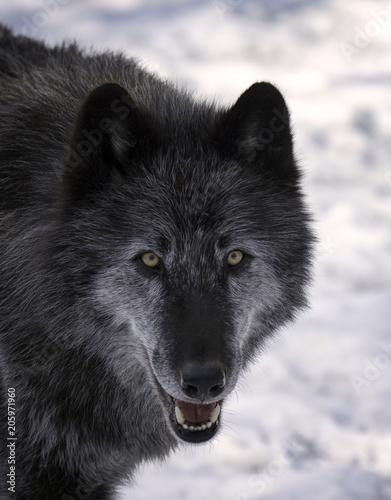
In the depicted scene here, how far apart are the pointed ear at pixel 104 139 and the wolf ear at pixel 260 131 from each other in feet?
1.21

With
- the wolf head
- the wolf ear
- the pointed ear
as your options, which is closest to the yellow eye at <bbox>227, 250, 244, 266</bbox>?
the wolf head

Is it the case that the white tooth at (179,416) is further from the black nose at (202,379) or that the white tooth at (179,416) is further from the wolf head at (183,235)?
the black nose at (202,379)

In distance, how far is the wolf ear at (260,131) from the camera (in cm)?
354

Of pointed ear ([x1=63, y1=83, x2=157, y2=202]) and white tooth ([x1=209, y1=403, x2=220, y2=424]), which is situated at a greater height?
pointed ear ([x1=63, y1=83, x2=157, y2=202])

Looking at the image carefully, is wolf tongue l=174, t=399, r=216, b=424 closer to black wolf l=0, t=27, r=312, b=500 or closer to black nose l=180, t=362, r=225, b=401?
black wolf l=0, t=27, r=312, b=500

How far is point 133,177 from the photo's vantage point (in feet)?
11.5

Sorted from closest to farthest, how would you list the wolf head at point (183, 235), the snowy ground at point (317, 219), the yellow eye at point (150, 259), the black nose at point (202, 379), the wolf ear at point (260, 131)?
the black nose at point (202, 379) < the wolf head at point (183, 235) < the yellow eye at point (150, 259) < the wolf ear at point (260, 131) < the snowy ground at point (317, 219)

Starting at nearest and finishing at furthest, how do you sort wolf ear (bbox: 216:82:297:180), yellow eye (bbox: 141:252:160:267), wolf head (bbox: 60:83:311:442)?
wolf head (bbox: 60:83:311:442) → yellow eye (bbox: 141:252:160:267) → wolf ear (bbox: 216:82:297:180)

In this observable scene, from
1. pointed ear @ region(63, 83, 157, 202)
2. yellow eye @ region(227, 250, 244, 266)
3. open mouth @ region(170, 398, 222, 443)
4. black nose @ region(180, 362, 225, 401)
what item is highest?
pointed ear @ region(63, 83, 157, 202)

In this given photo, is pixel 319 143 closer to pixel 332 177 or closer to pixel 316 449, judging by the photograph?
pixel 332 177

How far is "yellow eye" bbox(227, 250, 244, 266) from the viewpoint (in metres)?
3.45

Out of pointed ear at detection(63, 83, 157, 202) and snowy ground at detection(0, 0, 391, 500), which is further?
snowy ground at detection(0, 0, 391, 500)

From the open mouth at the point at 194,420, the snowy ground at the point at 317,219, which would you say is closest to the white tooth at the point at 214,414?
the open mouth at the point at 194,420

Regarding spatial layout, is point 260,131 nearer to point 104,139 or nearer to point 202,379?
point 104,139
